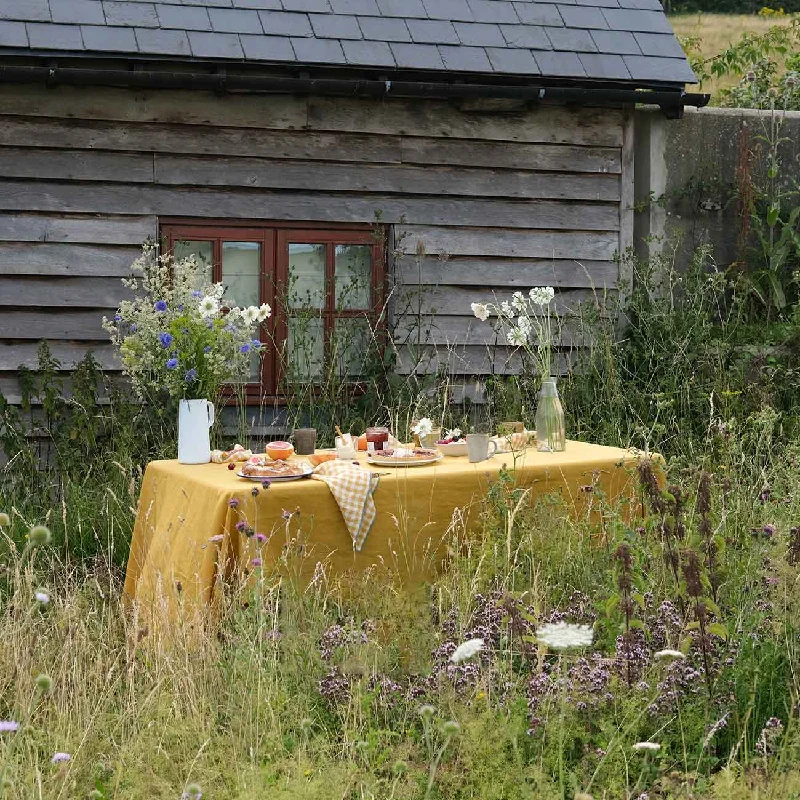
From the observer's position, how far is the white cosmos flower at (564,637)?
2.38 metres

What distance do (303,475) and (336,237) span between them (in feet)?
11.7

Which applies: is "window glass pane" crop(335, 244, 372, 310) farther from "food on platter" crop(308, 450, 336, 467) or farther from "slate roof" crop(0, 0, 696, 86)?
"food on platter" crop(308, 450, 336, 467)

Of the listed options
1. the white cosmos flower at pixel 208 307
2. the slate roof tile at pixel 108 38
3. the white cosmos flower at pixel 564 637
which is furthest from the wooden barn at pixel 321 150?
the white cosmos flower at pixel 564 637

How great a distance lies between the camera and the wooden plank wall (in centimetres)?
712

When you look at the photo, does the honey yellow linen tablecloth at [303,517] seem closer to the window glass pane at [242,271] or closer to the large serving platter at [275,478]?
the large serving platter at [275,478]

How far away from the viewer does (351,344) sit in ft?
25.0

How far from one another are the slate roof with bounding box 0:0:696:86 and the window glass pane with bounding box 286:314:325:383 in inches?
64.4

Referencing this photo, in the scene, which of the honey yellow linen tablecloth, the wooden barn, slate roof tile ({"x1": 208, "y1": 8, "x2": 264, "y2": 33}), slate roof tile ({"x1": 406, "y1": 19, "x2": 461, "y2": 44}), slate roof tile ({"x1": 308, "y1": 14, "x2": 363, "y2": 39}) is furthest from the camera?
slate roof tile ({"x1": 406, "y1": 19, "x2": 461, "y2": 44})

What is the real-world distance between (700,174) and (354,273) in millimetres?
2768

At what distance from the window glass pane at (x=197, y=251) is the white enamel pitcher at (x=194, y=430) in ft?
8.98

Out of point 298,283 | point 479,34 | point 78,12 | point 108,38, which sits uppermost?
point 479,34

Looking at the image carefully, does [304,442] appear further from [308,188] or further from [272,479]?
[308,188]

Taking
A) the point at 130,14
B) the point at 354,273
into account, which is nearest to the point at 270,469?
the point at 354,273

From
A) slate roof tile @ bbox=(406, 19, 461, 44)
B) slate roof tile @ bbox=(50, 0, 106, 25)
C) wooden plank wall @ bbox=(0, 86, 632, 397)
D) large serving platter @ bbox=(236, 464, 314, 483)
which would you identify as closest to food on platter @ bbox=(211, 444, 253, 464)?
large serving platter @ bbox=(236, 464, 314, 483)
